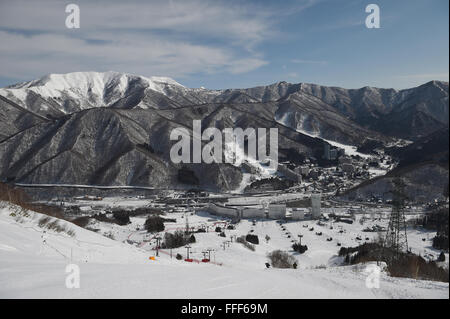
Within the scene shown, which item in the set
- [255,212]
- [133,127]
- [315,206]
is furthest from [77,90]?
[315,206]

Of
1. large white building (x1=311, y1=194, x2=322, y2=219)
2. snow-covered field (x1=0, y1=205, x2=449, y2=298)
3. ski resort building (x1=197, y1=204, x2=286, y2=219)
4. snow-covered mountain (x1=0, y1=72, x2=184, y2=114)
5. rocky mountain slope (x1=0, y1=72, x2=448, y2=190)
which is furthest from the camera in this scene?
snow-covered mountain (x1=0, y1=72, x2=184, y2=114)

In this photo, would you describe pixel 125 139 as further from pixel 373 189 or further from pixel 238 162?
pixel 373 189

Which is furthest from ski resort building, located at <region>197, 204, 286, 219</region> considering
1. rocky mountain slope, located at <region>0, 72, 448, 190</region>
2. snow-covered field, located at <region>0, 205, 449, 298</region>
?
snow-covered field, located at <region>0, 205, 449, 298</region>

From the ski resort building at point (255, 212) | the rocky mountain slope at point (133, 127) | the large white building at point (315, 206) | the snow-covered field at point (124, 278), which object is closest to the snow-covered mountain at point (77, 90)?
the rocky mountain slope at point (133, 127)

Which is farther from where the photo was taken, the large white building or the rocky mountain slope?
the rocky mountain slope

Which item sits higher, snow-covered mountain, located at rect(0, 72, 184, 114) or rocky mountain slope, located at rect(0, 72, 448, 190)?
snow-covered mountain, located at rect(0, 72, 184, 114)

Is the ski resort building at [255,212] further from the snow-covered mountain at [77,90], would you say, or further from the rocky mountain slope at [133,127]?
the snow-covered mountain at [77,90]

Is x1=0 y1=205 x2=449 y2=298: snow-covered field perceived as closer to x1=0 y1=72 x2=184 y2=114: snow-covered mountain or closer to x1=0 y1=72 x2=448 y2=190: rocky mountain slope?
x1=0 y1=72 x2=448 y2=190: rocky mountain slope

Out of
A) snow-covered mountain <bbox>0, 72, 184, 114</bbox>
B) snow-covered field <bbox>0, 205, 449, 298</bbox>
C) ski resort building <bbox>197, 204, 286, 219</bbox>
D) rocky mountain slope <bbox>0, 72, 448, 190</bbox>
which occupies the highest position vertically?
snow-covered mountain <bbox>0, 72, 184, 114</bbox>

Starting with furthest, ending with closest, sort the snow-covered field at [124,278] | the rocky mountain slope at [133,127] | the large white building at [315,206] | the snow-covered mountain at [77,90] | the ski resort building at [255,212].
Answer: the snow-covered mountain at [77,90] → the rocky mountain slope at [133,127] → the ski resort building at [255,212] → the large white building at [315,206] → the snow-covered field at [124,278]

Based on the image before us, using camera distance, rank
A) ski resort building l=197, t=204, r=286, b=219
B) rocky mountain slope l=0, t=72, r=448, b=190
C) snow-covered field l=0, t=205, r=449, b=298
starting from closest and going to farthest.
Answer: snow-covered field l=0, t=205, r=449, b=298 < ski resort building l=197, t=204, r=286, b=219 < rocky mountain slope l=0, t=72, r=448, b=190
